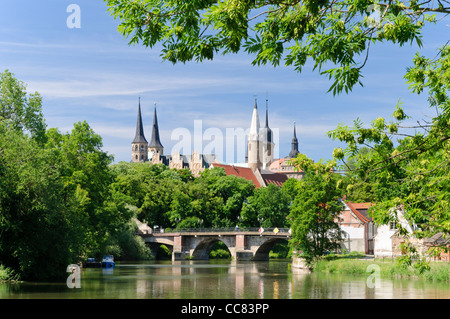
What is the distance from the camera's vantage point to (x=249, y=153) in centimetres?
15688

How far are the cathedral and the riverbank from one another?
3636 inches

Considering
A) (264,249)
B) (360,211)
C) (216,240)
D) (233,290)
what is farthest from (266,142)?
(233,290)

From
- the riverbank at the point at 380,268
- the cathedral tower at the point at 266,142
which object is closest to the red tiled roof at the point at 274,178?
the cathedral tower at the point at 266,142

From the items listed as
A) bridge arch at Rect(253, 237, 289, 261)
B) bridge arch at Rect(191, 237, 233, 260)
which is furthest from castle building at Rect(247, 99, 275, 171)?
bridge arch at Rect(253, 237, 289, 261)

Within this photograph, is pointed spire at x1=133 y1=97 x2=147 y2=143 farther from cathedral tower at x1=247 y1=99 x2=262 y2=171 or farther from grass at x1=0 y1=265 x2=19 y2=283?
grass at x1=0 y1=265 x2=19 y2=283

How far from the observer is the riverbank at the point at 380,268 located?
31828 millimetres

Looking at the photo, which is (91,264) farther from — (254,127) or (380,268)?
(254,127)

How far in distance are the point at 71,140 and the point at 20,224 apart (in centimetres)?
1414

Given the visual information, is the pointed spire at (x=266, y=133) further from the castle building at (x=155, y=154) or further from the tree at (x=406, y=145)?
the tree at (x=406, y=145)

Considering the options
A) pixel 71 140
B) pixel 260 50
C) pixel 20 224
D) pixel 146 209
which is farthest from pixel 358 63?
pixel 146 209

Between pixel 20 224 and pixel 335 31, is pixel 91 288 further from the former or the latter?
pixel 335 31

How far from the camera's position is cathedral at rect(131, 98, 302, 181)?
497 ft

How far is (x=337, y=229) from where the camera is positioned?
4503cm

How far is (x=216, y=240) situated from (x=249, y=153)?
81.5 metres
